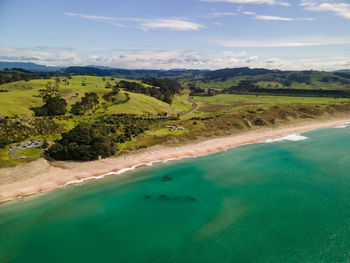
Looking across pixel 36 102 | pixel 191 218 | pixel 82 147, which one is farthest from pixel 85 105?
pixel 191 218

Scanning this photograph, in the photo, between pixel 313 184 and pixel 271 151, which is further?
pixel 271 151

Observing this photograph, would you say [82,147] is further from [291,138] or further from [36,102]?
[291,138]

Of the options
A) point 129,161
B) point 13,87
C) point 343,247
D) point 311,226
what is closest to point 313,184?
point 311,226

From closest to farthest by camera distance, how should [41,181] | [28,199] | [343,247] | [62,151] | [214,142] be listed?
[343,247] < [28,199] < [41,181] < [62,151] < [214,142]

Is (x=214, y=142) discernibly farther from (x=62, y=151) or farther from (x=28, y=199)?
(x=28, y=199)

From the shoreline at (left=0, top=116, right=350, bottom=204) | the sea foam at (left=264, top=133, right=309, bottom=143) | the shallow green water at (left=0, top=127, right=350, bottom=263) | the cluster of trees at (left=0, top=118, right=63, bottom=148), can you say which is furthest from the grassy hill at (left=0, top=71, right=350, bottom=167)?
the shallow green water at (left=0, top=127, right=350, bottom=263)

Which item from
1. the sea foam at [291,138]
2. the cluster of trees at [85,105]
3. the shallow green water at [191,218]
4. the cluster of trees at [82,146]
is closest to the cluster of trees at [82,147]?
the cluster of trees at [82,146]

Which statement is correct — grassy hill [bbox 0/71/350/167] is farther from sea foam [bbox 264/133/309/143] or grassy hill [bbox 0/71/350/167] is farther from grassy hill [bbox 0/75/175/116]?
sea foam [bbox 264/133/309/143]
